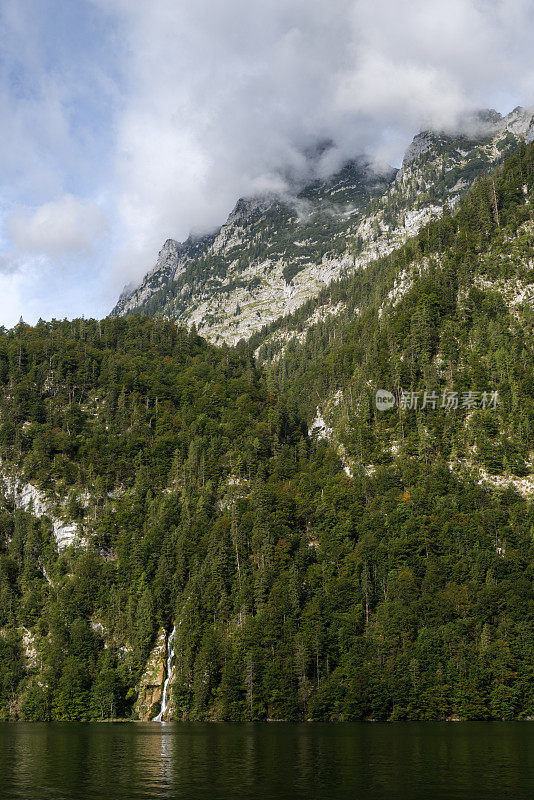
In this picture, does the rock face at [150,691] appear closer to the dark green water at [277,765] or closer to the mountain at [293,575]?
the mountain at [293,575]

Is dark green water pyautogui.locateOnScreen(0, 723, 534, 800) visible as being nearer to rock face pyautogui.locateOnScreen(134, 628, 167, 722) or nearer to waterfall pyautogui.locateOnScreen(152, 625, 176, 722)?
rock face pyautogui.locateOnScreen(134, 628, 167, 722)

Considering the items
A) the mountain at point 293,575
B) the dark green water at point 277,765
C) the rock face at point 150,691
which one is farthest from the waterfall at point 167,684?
the dark green water at point 277,765

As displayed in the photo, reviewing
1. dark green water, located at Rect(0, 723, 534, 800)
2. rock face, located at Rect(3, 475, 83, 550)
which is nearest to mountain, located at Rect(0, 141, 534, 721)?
rock face, located at Rect(3, 475, 83, 550)

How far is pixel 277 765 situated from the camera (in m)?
59.0

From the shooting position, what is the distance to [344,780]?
5044cm

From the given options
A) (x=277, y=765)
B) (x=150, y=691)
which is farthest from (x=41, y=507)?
(x=277, y=765)

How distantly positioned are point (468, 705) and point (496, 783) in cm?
7647

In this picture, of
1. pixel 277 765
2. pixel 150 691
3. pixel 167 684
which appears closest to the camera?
pixel 277 765

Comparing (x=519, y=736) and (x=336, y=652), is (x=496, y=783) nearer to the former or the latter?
(x=519, y=736)

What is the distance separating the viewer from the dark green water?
46.3 m

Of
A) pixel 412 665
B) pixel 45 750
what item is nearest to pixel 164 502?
pixel 412 665

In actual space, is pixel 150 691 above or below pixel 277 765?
below

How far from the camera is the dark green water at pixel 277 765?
46.3 meters

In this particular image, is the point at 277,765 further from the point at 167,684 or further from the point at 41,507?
the point at 41,507
